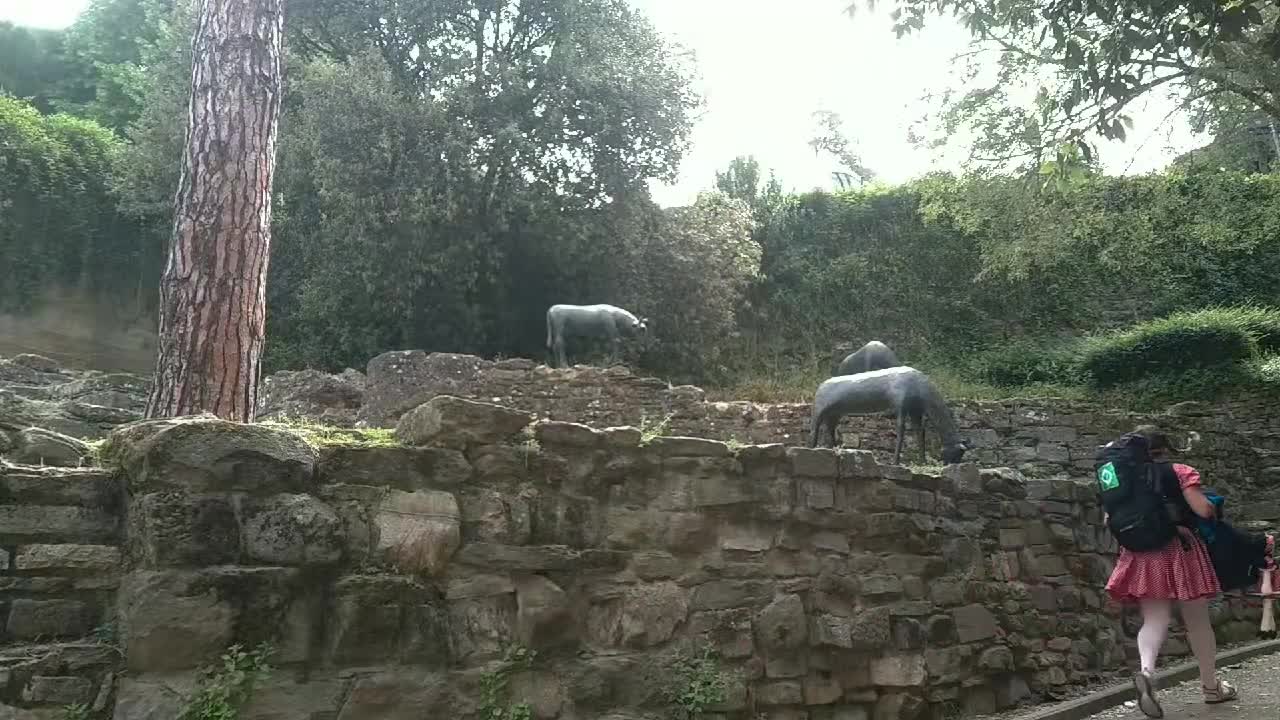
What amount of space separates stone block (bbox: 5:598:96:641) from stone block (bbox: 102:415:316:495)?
1.54 feet

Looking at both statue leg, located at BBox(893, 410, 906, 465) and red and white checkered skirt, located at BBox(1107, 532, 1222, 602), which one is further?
statue leg, located at BBox(893, 410, 906, 465)

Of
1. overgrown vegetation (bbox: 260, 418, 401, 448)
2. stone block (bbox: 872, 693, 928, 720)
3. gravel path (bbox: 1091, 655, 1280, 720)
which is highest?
overgrown vegetation (bbox: 260, 418, 401, 448)

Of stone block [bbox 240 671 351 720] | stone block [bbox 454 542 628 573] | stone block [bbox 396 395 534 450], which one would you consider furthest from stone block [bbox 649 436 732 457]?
stone block [bbox 240 671 351 720]

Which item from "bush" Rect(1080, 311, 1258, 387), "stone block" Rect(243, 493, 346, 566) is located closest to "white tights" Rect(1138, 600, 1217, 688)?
"stone block" Rect(243, 493, 346, 566)

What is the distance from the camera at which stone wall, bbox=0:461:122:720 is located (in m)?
3.27

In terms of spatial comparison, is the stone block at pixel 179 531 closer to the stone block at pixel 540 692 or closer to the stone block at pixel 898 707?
the stone block at pixel 540 692

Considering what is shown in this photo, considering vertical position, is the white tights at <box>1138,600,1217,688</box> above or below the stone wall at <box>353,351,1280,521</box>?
below

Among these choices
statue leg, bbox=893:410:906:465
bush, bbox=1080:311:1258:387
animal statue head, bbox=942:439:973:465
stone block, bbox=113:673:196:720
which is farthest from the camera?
bush, bbox=1080:311:1258:387

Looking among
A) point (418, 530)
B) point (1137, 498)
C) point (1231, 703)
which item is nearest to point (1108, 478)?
point (1137, 498)

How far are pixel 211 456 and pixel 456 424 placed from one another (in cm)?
104

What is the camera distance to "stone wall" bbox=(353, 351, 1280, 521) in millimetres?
12180

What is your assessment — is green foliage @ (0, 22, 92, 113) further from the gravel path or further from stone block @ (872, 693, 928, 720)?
the gravel path

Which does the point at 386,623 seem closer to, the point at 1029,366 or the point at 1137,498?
the point at 1137,498

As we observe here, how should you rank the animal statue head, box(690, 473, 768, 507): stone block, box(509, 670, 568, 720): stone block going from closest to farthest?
box(509, 670, 568, 720): stone block → box(690, 473, 768, 507): stone block → the animal statue head
